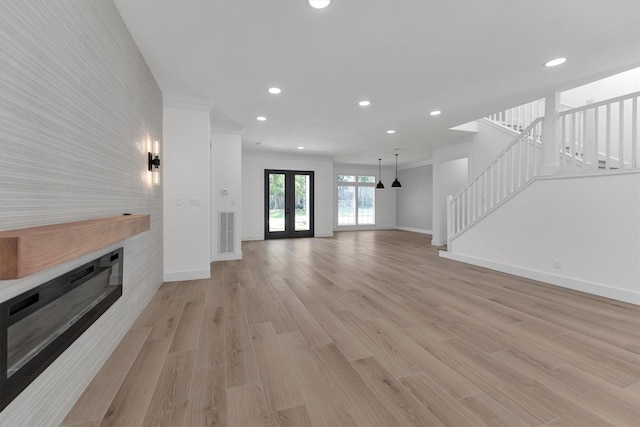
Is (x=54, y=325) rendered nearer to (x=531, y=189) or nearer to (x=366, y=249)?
(x=531, y=189)

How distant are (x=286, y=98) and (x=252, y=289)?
9.14 feet

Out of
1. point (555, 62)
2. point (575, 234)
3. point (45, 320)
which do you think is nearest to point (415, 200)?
point (575, 234)

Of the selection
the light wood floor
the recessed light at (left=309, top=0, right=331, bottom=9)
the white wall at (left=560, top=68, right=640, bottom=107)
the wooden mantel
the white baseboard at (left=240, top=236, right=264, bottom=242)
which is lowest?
the light wood floor

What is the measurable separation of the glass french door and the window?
7.34ft

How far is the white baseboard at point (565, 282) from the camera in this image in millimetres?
3191

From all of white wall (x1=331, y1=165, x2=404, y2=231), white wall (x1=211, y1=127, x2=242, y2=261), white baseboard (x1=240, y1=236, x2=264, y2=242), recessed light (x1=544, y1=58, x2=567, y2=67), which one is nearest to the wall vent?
white wall (x1=211, y1=127, x2=242, y2=261)

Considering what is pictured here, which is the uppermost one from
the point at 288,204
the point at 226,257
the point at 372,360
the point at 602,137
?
the point at 602,137

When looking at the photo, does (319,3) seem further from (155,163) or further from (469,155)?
(469,155)

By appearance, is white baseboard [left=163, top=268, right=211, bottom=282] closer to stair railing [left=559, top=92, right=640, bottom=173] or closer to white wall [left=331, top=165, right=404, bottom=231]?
stair railing [left=559, top=92, right=640, bottom=173]

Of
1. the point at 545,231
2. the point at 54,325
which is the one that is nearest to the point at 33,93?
the point at 54,325

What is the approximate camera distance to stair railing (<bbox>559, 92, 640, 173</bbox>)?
130 inches

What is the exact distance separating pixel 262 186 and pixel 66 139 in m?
7.06

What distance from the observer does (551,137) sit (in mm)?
4027

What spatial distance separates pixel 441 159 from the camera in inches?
286
